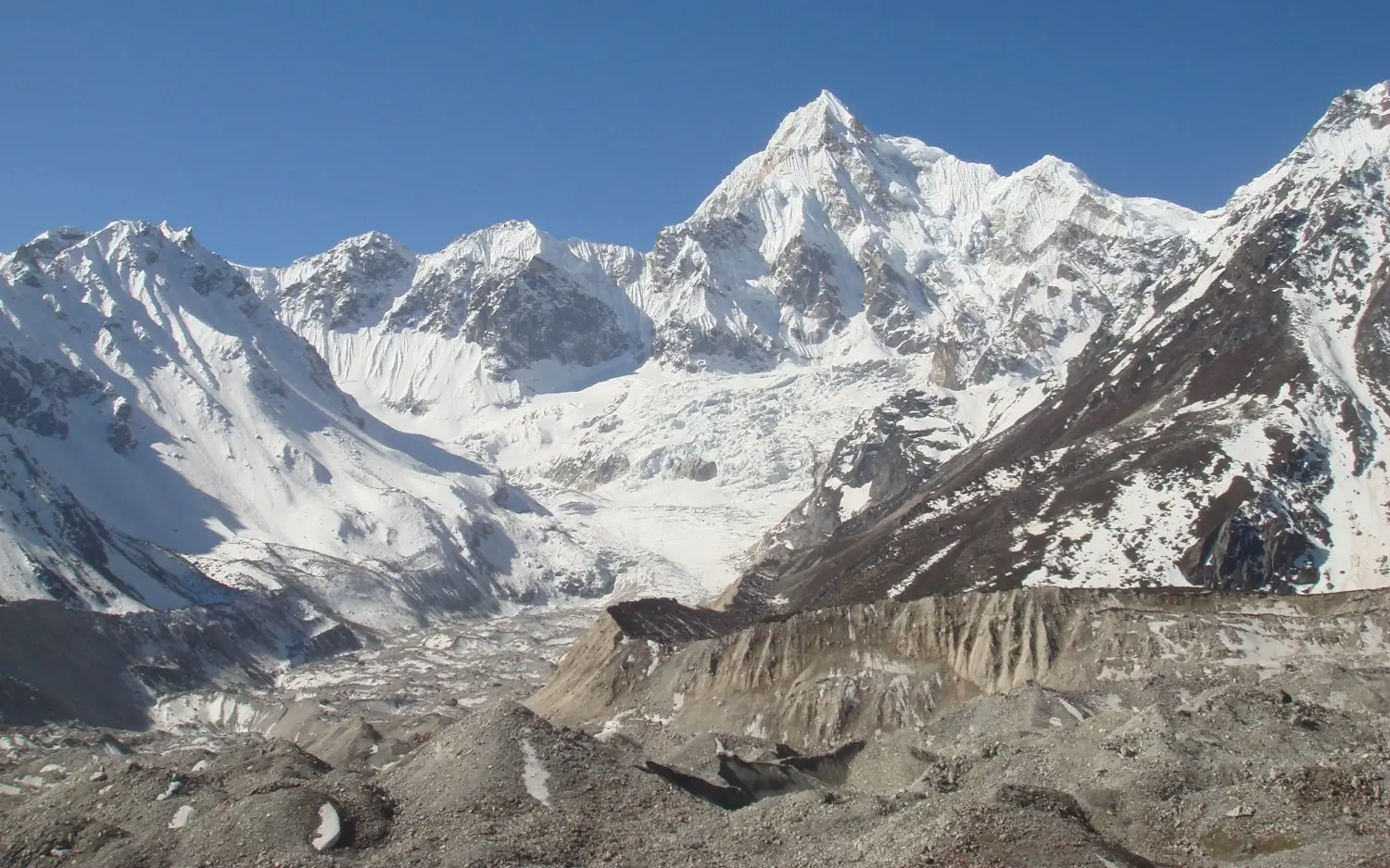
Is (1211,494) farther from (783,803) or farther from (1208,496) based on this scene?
(783,803)

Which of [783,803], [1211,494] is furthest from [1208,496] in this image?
Answer: [783,803]

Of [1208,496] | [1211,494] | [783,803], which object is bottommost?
[783,803]

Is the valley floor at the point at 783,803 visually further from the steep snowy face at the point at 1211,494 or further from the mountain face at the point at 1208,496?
the steep snowy face at the point at 1211,494

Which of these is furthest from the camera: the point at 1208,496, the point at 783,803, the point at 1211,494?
the point at 1211,494

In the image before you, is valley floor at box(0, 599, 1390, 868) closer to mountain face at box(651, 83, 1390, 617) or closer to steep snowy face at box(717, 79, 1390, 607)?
mountain face at box(651, 83, 1390, 617)

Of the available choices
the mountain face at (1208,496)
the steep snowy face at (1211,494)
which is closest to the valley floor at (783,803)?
the mountain face at (1208,496)

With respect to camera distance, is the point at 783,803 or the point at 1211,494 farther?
the point at 1211,494

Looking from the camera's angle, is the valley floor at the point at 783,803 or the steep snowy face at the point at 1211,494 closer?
the valley floor at the point at 783,803

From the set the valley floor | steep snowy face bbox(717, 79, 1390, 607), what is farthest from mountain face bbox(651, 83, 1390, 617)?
the valley floor

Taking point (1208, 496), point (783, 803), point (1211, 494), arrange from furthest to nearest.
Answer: point (1211, 494) < point (1208, 496) < point (783, 803)

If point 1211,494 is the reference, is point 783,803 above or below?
below

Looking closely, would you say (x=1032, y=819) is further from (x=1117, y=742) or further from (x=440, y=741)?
(x=440, y=741)
